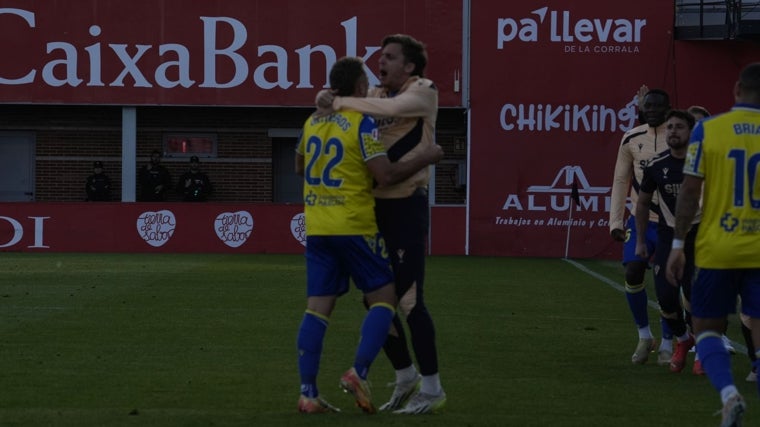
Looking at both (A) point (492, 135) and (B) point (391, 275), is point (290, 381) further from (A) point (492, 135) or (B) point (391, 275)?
(A) point (492, 135)

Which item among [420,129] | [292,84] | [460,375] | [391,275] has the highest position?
[292,84]

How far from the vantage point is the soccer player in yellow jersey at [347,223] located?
7.61 m

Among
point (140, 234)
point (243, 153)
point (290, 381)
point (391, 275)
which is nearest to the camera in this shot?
point (391, 275)

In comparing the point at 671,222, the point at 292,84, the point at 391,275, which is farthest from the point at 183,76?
the point at 391,275

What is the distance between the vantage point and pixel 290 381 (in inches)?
365

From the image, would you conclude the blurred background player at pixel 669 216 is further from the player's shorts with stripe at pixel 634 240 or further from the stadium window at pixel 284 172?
the stadium window at pixel 284 172

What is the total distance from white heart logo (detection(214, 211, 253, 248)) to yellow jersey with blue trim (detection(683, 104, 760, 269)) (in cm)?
2257

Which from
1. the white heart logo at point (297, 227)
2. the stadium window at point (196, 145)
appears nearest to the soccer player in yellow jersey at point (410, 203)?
the white heart logo at point (297, 227)

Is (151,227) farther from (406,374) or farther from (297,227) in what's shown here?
(406,374)

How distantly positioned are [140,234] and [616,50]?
11015 millimetres

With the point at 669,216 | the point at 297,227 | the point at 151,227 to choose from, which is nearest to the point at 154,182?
the point at 151,227

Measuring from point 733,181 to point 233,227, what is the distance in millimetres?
22699

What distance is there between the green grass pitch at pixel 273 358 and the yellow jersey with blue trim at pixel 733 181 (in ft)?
3.93

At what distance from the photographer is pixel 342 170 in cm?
766
